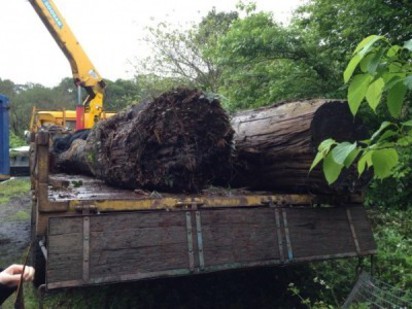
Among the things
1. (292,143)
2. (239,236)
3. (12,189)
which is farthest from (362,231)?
(12,189)

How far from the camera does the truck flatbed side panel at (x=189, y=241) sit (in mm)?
3174

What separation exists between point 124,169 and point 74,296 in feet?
6.10

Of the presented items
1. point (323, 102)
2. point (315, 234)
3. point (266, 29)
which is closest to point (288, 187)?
point (315, 234)

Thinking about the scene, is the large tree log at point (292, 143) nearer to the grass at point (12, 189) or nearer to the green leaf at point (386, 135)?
the green leaf at point (386, 135)

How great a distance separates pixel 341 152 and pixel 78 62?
10936mm

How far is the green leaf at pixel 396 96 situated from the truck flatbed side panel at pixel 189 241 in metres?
2.41

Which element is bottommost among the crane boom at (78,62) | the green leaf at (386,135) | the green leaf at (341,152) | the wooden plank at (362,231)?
the wooden plank at (362,231)

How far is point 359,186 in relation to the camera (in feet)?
14.0

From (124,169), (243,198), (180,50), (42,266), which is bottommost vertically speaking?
(42,266)

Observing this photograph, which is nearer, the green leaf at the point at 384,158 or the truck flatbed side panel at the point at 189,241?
the green leaf at the point at 384,158

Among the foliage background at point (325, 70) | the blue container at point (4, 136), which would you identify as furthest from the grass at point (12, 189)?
the foliage background at point (325, 70)

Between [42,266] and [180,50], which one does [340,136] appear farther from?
[180,50]

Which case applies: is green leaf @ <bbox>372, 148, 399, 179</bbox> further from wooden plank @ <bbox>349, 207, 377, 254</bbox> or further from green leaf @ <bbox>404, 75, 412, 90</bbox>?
wooden plank @ <bbox>349, 207, 377, 254</bbox>

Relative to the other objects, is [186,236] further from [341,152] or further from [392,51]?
[392,51]
